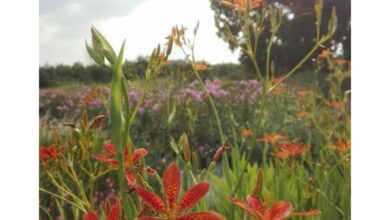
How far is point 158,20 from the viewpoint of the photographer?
37.8 inches

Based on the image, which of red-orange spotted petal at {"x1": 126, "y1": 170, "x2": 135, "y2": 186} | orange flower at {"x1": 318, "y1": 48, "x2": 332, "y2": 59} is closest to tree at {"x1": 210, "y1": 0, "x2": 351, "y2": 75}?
orange flower at {"x1": 318, "y1": 48, "x2": 332, "y2": 59}

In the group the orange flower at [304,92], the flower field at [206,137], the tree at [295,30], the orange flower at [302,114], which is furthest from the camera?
the orange flower at [302,114]

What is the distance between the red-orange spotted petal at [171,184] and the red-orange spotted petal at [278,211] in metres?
0.09

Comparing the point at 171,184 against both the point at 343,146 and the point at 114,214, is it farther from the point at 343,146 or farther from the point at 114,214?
the point at 343,146

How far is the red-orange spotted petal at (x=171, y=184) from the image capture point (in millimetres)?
456

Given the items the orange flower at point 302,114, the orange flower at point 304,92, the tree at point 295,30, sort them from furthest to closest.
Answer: the orange flower at point 302,114
the orange flower at point 304,92
the tree at point 295,30

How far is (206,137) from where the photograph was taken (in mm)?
1262

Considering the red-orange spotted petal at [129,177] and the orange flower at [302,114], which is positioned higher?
the orange flower at [302,114]

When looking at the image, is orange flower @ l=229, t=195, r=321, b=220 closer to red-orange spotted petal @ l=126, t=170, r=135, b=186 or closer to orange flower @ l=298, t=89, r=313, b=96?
red-orange spotted petal @ l=126, t=170, r=135, b=186

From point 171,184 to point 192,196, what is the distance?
0.02 metres

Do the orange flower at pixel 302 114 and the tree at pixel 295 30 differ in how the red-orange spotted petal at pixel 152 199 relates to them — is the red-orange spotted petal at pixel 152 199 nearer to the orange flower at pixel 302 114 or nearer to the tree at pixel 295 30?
the tree at pixel 295 30

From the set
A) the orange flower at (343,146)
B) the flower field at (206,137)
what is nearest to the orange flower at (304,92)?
the flower field at (206,137)

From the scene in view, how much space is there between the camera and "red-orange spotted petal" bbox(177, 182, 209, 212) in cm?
45
